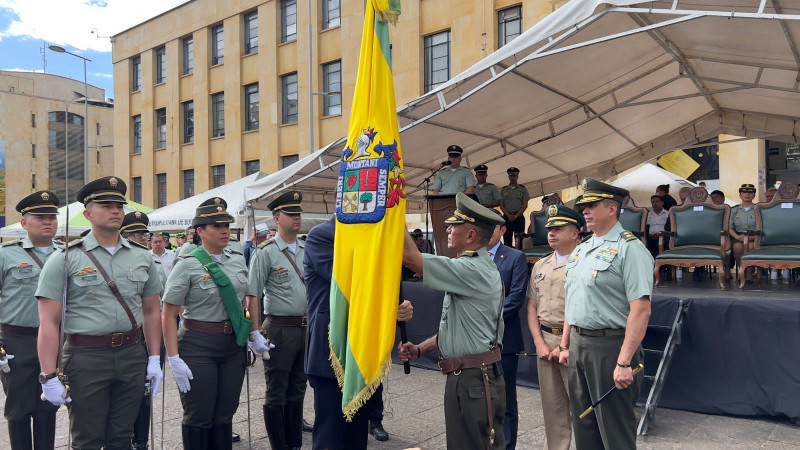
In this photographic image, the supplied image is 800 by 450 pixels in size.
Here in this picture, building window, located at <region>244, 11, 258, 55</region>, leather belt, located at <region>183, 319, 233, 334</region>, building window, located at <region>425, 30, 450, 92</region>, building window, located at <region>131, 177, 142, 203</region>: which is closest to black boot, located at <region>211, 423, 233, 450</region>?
leather belt, located at <region>183, 319, 233, 334</region>

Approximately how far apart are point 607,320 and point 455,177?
626cm

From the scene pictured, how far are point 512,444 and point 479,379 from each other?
1.96 meters

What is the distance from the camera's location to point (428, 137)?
9.67 metres

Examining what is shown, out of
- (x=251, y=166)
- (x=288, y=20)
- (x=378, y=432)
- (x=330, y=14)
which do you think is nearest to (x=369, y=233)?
(x=378, y=432)

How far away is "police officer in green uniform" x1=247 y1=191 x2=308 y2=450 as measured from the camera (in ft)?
17.3

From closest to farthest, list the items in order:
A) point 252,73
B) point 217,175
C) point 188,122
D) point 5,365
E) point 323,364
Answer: point 323,364 → point 5,365 → point 252,73 → point 217,175 → point 188,122

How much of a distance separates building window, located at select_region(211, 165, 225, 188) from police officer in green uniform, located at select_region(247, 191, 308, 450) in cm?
2396

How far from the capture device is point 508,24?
18844 mm

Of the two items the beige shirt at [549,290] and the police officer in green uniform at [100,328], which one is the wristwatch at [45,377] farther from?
the beige shirt at [549,290]

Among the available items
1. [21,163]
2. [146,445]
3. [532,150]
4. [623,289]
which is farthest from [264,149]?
[21,163]

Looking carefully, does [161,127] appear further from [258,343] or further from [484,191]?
[258,343]

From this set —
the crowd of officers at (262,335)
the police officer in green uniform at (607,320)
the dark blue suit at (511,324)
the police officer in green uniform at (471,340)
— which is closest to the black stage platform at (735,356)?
the dark blue suit at (511,324)

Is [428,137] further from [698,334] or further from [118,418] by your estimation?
[118,418]

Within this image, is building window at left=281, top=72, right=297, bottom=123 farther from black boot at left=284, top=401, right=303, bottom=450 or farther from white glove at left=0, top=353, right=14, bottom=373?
white glove at left=0, top=353, right=14, bottom=373
